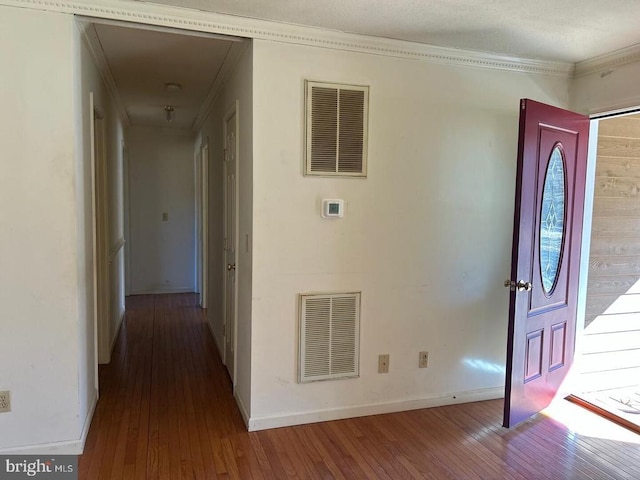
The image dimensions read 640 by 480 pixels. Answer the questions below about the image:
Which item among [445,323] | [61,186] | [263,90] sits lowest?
[445,323]

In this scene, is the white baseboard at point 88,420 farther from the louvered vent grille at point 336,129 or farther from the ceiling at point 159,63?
the ceiling at point 159,63

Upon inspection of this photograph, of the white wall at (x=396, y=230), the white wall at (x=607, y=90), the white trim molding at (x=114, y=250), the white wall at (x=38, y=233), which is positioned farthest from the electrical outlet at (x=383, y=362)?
the white trim molding at (x=114, y=250)

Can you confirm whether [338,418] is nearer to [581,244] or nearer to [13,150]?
[581,244]

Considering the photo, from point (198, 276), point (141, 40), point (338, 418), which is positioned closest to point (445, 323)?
point (338, 418)

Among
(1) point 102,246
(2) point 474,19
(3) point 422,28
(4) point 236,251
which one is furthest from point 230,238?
(2) point 474,19

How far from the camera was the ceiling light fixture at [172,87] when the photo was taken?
3.97 meters

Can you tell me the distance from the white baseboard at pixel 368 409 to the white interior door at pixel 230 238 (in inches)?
23.2

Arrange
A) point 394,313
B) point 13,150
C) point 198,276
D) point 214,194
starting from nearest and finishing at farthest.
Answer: point 13,150 < point 394,313 < point 214,194 < point 198,276

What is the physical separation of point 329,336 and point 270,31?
1.82 m

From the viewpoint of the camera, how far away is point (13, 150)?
90.6 inches

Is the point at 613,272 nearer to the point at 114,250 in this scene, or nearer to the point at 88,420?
the point at 88,420

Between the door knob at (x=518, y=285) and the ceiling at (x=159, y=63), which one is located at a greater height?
the ceiling at (x=159, y=63)

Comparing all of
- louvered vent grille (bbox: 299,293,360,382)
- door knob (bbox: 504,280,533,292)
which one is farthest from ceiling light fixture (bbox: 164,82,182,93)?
door knob (bbox: 504,280,533,292)

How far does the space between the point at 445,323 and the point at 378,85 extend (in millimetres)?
1625
